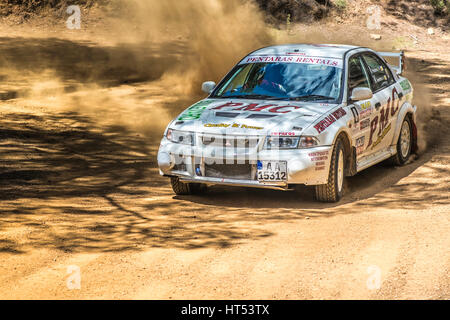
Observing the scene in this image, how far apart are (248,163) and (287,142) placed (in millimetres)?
460

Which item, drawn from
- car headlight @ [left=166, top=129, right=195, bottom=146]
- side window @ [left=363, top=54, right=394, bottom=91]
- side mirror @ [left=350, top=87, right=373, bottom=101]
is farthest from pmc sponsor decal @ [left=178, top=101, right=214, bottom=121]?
side window @ [left=363, top=54, right=394, bottom=91]

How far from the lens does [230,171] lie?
8.00m

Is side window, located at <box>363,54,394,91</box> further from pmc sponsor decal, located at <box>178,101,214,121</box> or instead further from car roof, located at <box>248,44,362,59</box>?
pmc sponsor decal, located at <box>178,101,214,121</box>

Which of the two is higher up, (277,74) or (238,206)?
(277,74)

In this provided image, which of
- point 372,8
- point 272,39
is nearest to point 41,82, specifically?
point 272,39

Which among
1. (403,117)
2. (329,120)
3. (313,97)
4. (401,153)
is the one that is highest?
(313,97)

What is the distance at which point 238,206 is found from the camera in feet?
27.3

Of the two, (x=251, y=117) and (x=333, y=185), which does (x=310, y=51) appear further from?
(x=333, y=185)

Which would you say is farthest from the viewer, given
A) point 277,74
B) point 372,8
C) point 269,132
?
point 372,8

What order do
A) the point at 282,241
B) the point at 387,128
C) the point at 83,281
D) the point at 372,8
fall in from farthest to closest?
the point at 372,8
the point at 387,128
the point at 282,241
the point at 83,281

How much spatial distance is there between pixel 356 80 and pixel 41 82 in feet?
27.3

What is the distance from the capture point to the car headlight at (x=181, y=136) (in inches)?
321

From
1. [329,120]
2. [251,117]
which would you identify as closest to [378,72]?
[329,120]

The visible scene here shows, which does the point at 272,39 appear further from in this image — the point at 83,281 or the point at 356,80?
the point at 83,281
